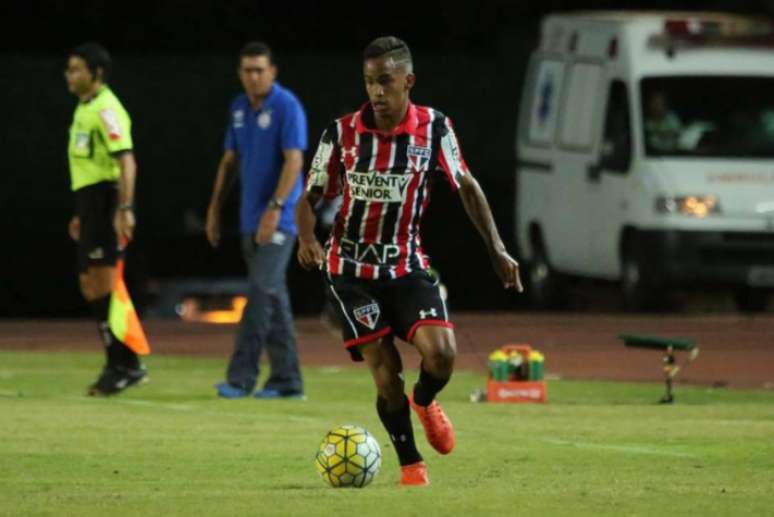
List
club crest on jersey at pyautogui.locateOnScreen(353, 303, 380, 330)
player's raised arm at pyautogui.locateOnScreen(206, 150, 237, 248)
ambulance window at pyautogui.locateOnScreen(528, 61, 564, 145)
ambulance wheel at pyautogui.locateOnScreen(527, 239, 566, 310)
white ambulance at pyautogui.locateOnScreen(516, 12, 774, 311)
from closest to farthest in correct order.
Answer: club crest on jersey at pyautogui.locateOnScreen(353, 303, 380, 330)
player's raised arm at pyautogui.locateOnScreen(206, 150, 237, 248)
white ambulance at pyautogui.locateOnScreen(516, 12, 774, 311)
ambulance window at pyautogui.locateOnScreen(528, 61, 564, 145)
ambulance wheel at pyautogui.locateOnScreen(527, 239, 566, 310)

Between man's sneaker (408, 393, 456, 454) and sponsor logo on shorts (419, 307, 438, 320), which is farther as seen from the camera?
man's sneaker (408, 393, 456, 454)

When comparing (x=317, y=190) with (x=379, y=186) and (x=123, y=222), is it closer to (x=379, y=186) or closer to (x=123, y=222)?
(x=379, y=186)

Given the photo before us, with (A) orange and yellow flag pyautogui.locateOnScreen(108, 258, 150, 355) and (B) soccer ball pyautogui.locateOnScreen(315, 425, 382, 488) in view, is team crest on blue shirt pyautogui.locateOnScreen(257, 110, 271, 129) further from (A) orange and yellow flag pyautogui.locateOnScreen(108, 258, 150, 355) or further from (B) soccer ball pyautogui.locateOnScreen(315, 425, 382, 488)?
(B) soccer ball pyautogui.locateOnScreen(315, 425, 382, 488)

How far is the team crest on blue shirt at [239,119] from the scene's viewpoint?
56.2ft

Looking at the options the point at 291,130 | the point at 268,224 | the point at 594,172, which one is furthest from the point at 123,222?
the point at 594,172

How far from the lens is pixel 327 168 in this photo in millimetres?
12320

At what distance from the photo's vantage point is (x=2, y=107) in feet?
118

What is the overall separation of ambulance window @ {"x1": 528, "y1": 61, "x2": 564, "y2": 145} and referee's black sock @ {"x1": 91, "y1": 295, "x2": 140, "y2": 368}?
35.7 ft

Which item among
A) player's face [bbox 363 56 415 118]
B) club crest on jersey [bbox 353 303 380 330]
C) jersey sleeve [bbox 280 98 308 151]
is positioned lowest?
jersey sleeve [bbox 280 98 308 151]

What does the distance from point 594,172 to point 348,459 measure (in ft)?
47.4

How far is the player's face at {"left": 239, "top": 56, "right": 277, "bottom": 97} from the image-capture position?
55.8ft

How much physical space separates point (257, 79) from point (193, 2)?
21855 millimetres

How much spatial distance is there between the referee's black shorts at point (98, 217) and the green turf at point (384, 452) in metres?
0.99

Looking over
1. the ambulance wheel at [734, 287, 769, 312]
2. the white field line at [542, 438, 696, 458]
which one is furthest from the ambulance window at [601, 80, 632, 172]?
the white field line at [542, 438, 696, 458]
